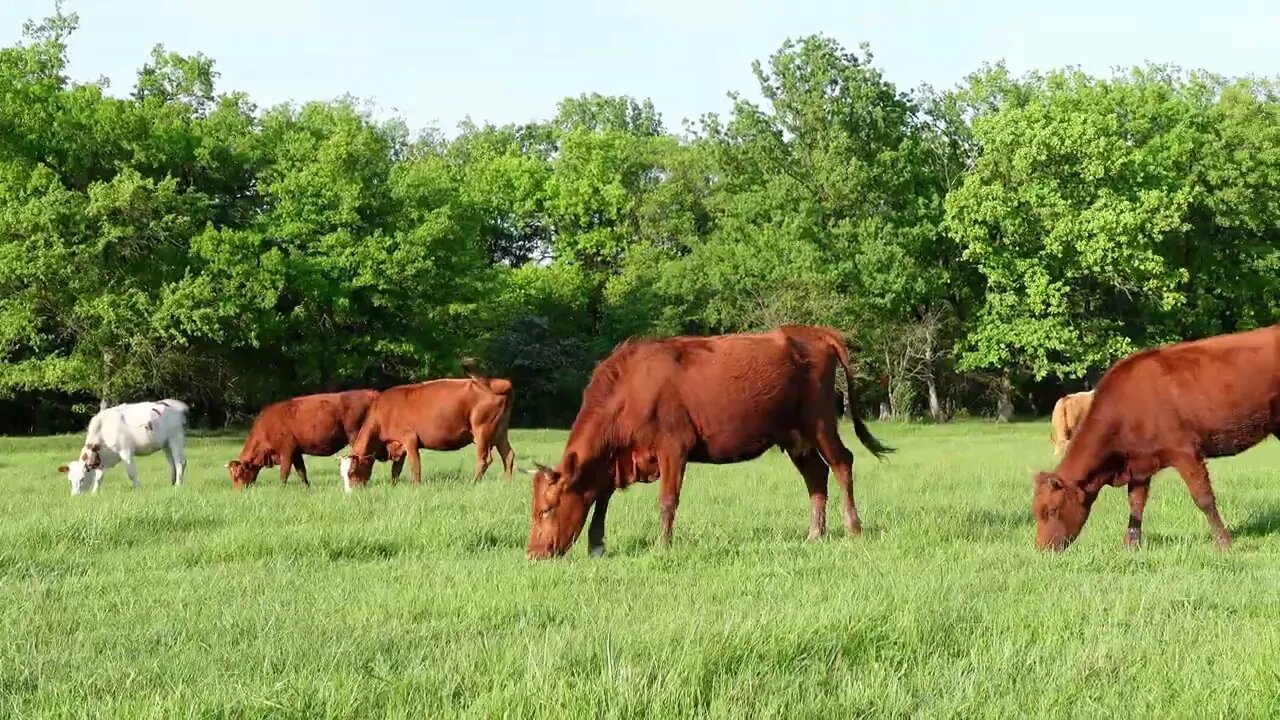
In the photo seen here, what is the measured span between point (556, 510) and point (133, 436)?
1179 centimetres

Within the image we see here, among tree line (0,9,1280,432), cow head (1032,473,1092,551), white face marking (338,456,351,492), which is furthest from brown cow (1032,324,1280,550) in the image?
tree line (0,9,1280,432)

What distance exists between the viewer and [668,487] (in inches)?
426

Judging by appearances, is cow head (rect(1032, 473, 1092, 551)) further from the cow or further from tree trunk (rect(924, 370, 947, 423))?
tree trunk (rect(924, 370, 947, 423))

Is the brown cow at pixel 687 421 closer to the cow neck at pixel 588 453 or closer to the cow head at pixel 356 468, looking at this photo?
the cow neck at pixel 588 453

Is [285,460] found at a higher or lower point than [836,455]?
lower

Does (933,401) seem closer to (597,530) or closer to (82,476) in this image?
(82,476)

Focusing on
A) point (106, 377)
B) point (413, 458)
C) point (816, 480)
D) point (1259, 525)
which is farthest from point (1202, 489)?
point (106, 377)

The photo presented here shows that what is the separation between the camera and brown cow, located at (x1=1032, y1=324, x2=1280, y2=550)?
10.5 m

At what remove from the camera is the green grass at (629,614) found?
478cm

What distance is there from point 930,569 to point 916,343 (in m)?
39.3

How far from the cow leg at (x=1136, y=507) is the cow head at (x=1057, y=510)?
0.43 meters

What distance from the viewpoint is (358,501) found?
1377cm

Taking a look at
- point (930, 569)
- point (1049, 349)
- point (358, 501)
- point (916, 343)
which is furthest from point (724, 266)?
point (930, 569)

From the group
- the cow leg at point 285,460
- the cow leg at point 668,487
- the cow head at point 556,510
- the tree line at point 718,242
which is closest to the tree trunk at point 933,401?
the tree line at point 718,242
